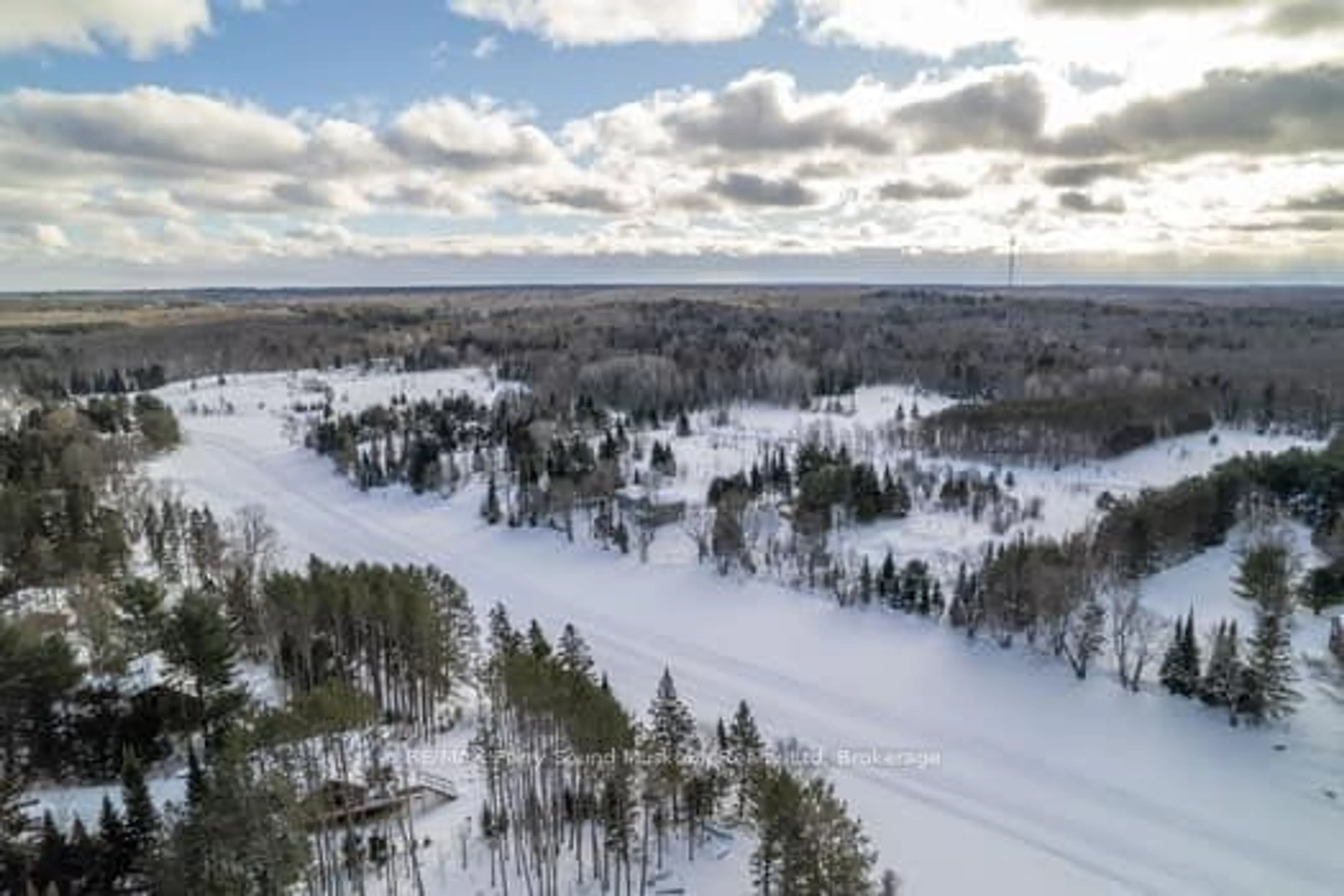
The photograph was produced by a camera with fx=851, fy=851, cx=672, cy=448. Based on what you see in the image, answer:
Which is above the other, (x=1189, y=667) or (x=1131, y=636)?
(x=1131, y=636)

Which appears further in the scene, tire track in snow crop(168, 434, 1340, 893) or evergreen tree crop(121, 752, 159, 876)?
tire track in snow crop(168, 434, 1340, 893)

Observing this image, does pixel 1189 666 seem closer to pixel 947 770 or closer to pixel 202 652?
pixel 947 770

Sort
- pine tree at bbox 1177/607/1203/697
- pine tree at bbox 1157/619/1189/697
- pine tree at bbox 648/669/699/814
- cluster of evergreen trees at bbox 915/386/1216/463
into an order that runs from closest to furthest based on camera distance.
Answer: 1. pine tree at bbox 648/669/699/814
2. pine tree at bbox 1177/607/1203/697
3. pine tree at bbox 1157/619/1189/697
4. cluster of evergreen trees at bbox 915/386/1216/463

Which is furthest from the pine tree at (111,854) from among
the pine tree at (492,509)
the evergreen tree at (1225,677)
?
the pine tree at (492,509)

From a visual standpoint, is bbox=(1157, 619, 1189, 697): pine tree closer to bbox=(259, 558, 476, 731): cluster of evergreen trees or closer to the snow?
the snow

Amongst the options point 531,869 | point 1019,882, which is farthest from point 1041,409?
point 531,869

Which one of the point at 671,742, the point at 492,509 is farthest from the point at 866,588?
the point at 492,509

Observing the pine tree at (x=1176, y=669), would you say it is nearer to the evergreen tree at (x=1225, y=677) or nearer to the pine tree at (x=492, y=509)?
the evergreen tree at (x=1225, y=677)

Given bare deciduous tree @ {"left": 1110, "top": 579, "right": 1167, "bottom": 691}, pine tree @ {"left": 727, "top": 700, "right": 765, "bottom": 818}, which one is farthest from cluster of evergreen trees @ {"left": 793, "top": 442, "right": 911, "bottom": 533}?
pine tree @ {"left": 727, "top": 700, "right": 765, "bottom": 818}

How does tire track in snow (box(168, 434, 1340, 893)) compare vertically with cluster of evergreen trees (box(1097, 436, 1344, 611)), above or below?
below
